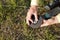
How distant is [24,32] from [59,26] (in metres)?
0.40

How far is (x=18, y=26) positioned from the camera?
208cm

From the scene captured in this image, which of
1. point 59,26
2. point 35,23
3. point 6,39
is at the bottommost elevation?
point 6,39

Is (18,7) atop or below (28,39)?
atop

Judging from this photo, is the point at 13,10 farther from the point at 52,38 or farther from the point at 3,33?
the point at 52,38

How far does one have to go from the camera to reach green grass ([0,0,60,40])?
2041mm

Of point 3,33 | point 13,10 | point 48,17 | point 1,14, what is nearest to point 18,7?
point 13,10

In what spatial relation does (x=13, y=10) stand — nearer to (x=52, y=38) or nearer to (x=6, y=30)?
(x=6, y=30)

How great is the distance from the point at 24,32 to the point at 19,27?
0.28ft

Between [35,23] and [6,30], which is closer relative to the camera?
[35,23]

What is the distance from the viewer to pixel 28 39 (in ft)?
6.67

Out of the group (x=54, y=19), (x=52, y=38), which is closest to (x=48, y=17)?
(x=54, y=19)

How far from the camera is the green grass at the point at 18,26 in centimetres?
204

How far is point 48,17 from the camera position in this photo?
1739 mm

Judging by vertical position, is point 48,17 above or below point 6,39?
above
